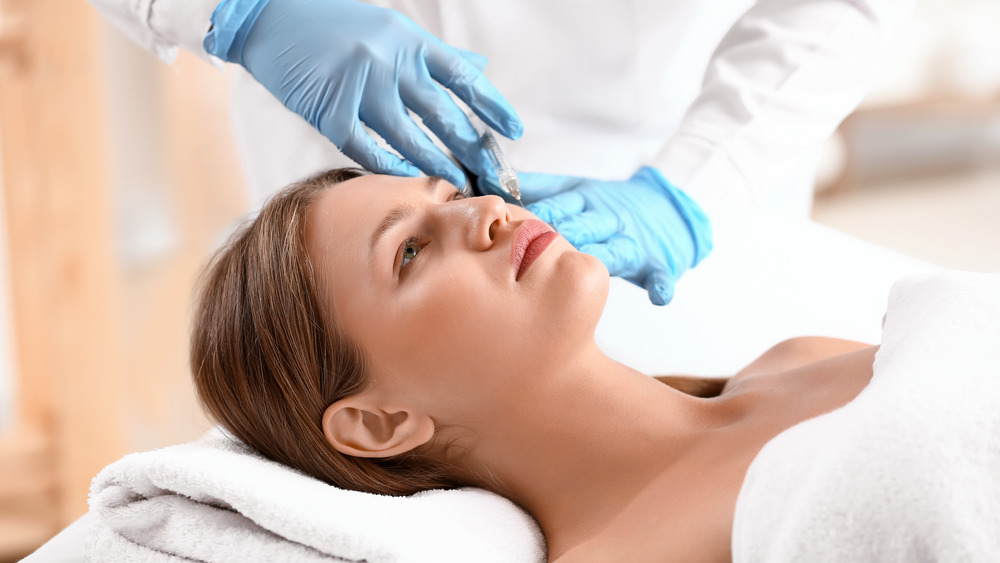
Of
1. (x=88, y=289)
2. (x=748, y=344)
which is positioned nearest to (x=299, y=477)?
(x=748, y=344)

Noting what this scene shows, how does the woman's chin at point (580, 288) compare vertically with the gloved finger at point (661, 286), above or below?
above

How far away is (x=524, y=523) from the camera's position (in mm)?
1030

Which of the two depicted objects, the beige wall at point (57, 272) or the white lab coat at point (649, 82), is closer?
the white lab coat at point (649, 82)

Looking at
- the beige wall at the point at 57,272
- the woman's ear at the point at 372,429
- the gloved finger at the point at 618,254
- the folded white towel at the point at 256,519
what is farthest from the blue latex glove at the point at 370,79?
the beige wall at the point at 57,272

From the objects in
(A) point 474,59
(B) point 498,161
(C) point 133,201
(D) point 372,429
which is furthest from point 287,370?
(C) point 133,201

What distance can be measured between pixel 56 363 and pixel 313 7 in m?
1.40

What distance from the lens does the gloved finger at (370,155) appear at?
1227 mm

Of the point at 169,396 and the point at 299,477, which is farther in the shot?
the point at 169,396

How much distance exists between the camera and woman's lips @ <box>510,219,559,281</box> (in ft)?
3.49

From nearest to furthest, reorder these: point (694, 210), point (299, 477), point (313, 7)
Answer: point (299, 477)
point (313, 7)
point (694, 210)

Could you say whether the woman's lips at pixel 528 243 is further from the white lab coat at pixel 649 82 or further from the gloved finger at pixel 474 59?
the white lab coat at pixel 649 82

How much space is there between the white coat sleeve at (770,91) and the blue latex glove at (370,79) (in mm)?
368

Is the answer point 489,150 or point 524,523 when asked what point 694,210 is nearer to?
point 489,150

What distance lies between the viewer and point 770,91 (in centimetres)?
148
